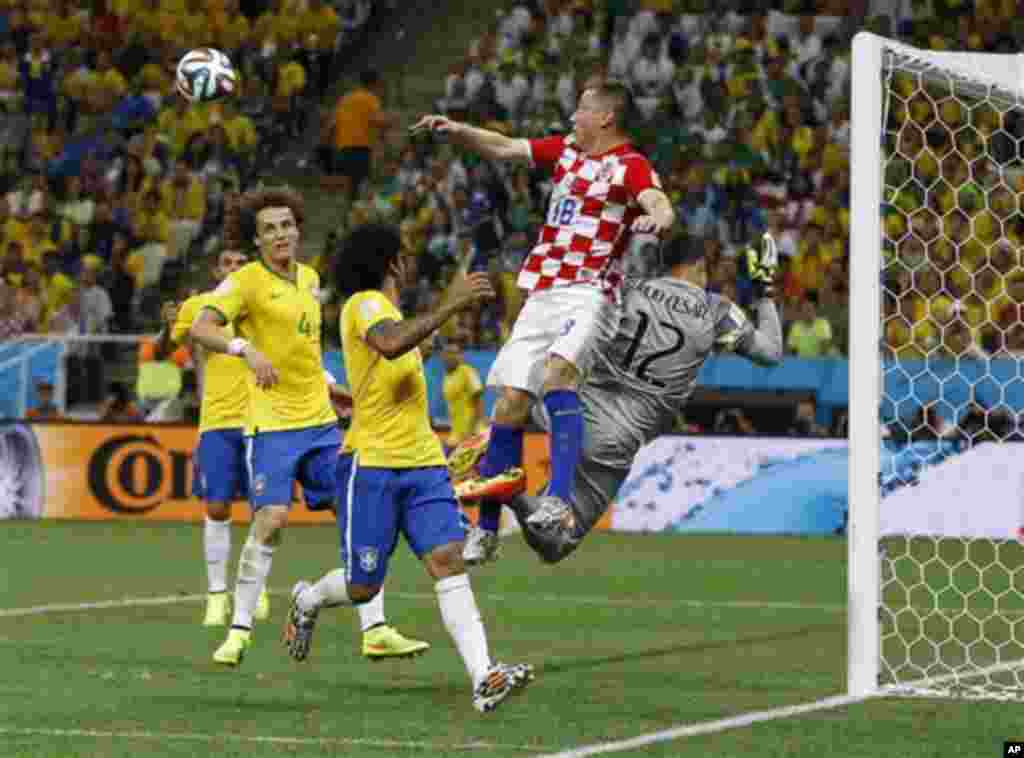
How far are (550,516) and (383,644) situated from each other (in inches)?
58.5

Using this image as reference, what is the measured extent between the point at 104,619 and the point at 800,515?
1145 centimetres

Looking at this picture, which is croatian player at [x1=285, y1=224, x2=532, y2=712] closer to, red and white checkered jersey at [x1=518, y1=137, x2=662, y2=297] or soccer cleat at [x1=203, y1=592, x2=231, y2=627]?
red and white checkered jersey at [x1=518, y1=137, x2=662, y2=297]

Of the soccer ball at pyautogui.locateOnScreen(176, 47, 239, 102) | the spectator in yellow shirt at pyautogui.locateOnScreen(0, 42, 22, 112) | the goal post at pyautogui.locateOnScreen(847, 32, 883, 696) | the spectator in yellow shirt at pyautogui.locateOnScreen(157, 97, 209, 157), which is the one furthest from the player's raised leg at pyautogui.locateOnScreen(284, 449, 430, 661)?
the spectator in yellow shirt at pyautogui.locateOnScreen(0, 42, 22, 112)

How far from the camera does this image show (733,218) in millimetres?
27984

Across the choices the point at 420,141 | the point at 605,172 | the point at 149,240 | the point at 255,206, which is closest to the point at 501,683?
the point at 605,172

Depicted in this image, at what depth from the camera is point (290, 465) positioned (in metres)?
12.9

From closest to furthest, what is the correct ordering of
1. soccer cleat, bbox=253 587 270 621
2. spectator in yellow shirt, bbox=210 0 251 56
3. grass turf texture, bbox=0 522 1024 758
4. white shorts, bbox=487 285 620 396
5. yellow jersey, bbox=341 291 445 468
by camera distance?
grass turf texture, bbox=0 522 1024 758, yellow jersey, bbox=341 291 445 468, white shorts, bbox=487 285 620 396, soccer cleat, bbox=253 587 270 621, spectator in yellow shirt, bbox=210 0 251 56

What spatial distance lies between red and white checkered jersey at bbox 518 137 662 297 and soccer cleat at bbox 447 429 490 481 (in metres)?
0.89

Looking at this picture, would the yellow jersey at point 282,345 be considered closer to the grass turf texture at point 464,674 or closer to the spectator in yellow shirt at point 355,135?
the grass turf texture at point 464,674

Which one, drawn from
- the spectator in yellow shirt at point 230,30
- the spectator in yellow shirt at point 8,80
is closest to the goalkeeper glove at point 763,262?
the spectator in yellow shirt at point 230,30

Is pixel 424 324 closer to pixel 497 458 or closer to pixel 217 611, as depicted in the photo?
pixel 497 458

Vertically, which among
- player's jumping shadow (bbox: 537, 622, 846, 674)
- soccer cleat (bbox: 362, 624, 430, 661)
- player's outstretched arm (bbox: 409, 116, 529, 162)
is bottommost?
player's jumping shadow (bbox: 537, 622, 846, 674)

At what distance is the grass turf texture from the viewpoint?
364 inches

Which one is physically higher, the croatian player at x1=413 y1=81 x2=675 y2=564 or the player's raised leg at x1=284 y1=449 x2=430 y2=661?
the croatian player at x1=413 y1=81 x2=675 y2=564
